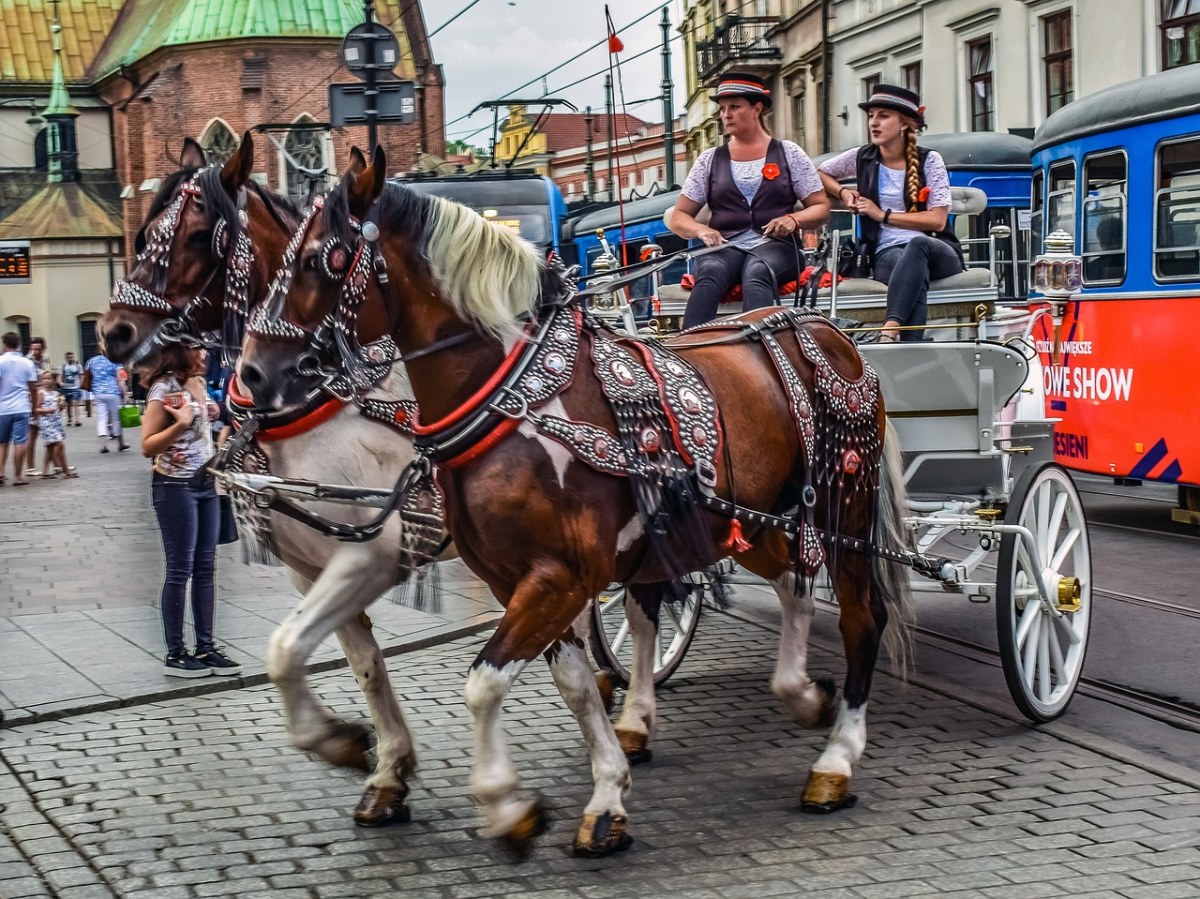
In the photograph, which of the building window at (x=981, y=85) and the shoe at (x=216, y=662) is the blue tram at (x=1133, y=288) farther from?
the building window at (x=981, y=85)

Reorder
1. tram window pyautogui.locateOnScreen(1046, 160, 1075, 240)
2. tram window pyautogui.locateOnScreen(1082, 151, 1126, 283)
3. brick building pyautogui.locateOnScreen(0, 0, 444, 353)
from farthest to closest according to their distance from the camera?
brick building pyautogui.locateOnScreen(0, 0, 444, 353) < tram window pyautogui.locateOnScreen(1046, 160, 1075, 240) < tram window pyautogui.locateOnScreen(1082, 151, 1126, 283)

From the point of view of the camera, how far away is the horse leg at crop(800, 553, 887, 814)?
527 cm

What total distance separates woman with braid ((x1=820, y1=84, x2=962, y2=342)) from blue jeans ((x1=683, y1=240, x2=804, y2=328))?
60 cm

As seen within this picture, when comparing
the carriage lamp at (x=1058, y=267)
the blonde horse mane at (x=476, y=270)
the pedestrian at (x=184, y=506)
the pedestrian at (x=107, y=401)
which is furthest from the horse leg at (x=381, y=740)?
the pedestrian at (x=107, y=401)

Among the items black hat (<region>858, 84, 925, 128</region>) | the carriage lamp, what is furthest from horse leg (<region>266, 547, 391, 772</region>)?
the carriage lamp

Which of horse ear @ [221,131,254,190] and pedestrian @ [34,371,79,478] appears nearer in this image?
horse ear @ [221,131,254,190]

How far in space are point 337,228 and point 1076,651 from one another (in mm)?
3893

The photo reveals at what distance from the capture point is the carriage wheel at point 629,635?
701cm

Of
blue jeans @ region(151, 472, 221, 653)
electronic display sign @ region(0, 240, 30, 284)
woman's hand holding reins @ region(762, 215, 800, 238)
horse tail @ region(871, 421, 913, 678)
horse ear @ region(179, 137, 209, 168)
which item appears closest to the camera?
horse tail @ region(871, 421, 913, 678)

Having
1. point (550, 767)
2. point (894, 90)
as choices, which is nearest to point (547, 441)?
point (550, 767)

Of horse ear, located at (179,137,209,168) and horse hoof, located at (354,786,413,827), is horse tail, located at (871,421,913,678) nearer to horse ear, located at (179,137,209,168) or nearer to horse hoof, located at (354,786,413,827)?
horse hoof, located at (354,786,413,827)

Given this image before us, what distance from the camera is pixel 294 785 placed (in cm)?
579

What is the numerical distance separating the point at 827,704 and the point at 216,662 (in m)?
3.39

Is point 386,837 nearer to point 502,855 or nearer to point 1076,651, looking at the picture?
point 502,855
